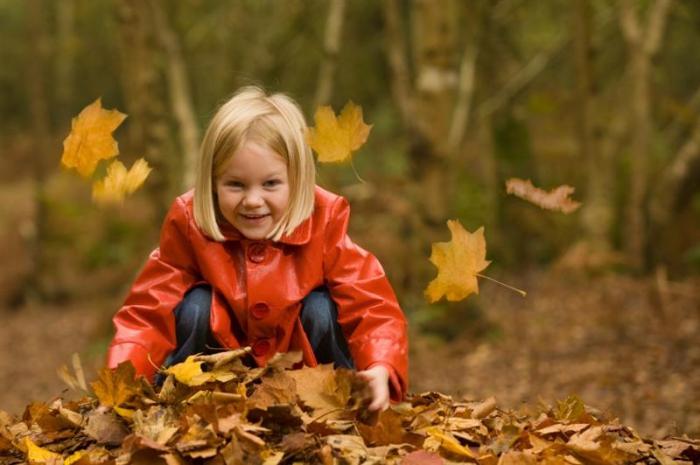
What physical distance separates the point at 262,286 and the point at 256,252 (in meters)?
0.11

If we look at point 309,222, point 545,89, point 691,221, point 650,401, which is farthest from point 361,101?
point 309,222

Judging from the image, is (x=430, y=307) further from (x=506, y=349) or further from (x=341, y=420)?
(x=341, y=420)

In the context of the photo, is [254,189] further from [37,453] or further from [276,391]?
[37,453]

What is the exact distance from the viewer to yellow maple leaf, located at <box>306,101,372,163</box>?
224cm

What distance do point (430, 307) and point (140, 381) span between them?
14.5 feet

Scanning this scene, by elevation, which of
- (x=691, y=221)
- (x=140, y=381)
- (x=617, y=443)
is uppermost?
(x=140, y=381)

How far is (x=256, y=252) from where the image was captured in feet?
8.10

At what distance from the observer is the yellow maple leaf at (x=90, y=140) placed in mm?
2256

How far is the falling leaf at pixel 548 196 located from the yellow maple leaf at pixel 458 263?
177mm

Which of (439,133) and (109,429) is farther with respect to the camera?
(439,133)

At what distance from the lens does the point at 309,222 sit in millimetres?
2484

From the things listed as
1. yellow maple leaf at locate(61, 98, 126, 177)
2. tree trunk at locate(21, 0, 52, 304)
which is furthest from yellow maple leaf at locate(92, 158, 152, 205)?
tree trunk at locate(21, 0, 52, 304)

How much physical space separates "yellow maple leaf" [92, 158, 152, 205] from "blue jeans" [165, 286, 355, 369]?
0.40m

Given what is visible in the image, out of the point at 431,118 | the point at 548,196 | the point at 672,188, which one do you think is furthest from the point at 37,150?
the point at 548,196
